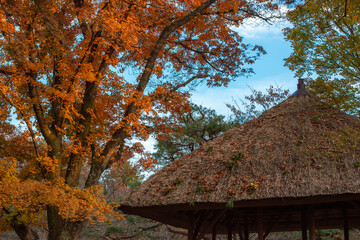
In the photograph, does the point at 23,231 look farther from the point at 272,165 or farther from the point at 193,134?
the point at 193,134

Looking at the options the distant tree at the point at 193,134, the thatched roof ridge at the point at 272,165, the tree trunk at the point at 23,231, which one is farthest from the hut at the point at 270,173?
the distant tree at the point at 193,134

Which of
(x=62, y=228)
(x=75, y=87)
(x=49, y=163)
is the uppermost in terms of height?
(x=75, y=87)

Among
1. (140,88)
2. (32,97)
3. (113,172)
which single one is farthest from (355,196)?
(113,172)

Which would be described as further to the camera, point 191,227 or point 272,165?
point 191,227

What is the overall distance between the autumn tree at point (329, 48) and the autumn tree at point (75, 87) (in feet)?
3.63

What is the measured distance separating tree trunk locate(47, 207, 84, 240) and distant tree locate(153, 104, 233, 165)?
6.78 m

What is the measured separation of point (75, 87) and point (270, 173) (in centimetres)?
449

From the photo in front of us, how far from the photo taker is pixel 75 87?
736 cm

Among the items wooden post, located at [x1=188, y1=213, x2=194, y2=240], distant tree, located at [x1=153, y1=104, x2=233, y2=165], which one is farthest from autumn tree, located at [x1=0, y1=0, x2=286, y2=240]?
distant tree, located at [x1=153, y1=104, x2=233, y2=165]

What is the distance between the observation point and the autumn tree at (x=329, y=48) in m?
9.30

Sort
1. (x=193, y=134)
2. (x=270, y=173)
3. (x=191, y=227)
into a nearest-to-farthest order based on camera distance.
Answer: (x=270, y=173) < (x=191, y=227) < (x=193, y=134)

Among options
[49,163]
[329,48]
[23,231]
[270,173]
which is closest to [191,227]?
[270,173]

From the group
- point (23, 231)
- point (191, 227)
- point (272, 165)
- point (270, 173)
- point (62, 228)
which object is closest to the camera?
point (270, 173)

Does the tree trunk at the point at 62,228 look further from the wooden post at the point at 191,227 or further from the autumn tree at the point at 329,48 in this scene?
the autumn tree at the point at 329,48
